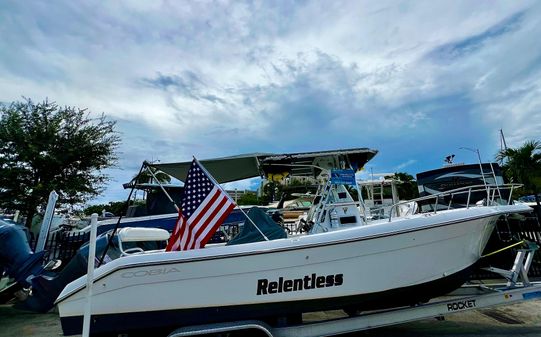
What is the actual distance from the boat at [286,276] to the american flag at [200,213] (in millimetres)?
170

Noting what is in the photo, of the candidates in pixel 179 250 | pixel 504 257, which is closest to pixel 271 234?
pixel 179 250

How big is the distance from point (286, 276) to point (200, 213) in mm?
1122

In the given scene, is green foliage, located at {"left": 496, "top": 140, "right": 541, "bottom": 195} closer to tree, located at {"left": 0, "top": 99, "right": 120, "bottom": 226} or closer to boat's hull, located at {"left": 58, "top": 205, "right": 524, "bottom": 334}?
boat's hull, located at {"left": 58, "top": 205, "right": 524, "bottom": 334}

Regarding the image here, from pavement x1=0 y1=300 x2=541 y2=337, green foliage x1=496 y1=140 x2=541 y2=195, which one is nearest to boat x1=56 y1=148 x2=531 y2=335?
pavement x1=0 y1=300 x2=541 y2=337

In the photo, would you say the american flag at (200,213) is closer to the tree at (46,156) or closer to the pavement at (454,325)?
the pavement at (454,325)

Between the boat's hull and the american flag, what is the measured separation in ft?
0.66

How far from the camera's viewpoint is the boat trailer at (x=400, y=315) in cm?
347

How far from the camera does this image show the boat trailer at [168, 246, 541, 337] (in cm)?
347

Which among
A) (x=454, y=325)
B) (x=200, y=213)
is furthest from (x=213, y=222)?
(x=454, y=325)

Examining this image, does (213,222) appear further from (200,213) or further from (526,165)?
(526,165)

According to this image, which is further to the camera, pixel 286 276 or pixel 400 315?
pixel 400 315

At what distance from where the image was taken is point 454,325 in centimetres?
482

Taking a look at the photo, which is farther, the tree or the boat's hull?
the tree

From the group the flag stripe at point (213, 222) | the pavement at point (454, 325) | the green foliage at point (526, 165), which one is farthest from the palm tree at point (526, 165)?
the flag stripe at point (213, 222)
